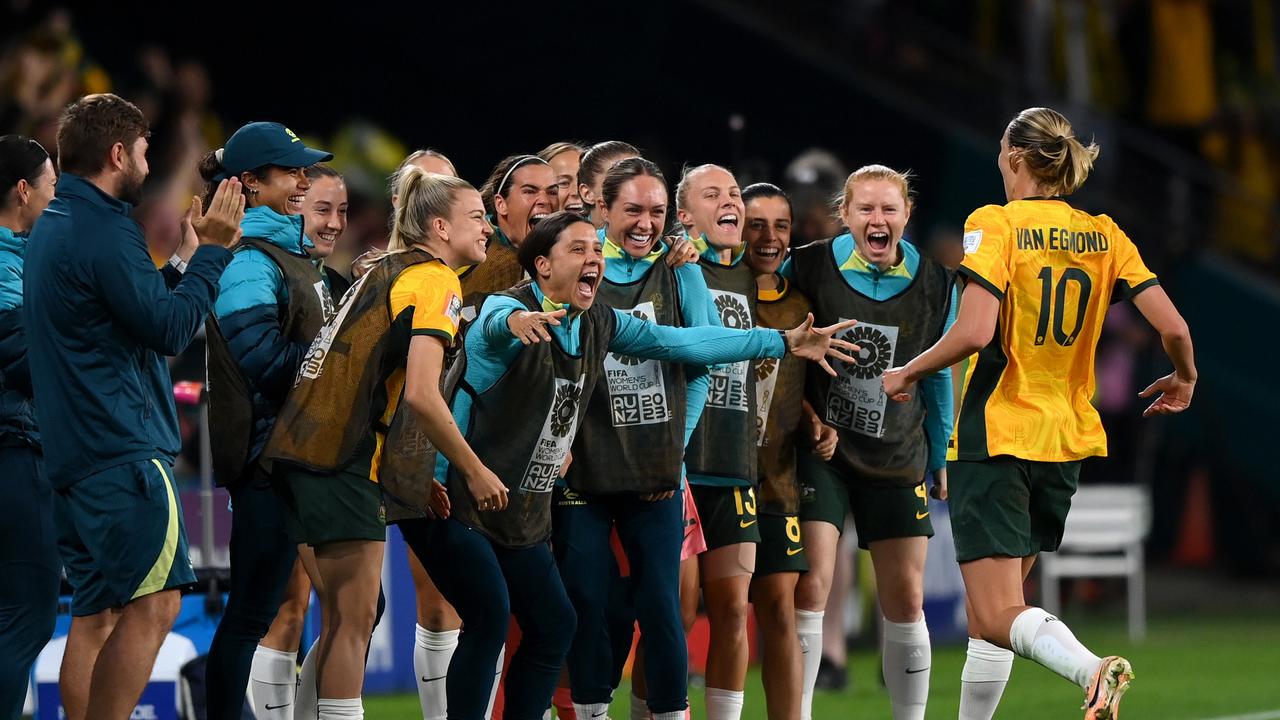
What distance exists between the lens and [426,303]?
206 inches

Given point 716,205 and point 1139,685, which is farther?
point 1139,685

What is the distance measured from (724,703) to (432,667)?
1048 millimetres

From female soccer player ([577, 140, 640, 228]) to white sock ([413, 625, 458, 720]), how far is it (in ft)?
5.38

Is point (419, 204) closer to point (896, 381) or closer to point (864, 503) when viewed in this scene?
point (896, 381)

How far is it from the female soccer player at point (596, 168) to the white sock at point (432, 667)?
1.64 meters

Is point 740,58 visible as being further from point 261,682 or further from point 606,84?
point 261,682

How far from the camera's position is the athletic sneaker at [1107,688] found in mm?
5035

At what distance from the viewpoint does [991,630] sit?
18.2 feet

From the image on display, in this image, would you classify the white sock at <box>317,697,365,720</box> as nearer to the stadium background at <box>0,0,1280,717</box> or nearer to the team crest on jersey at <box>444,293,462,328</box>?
the team crest on jersey at <box>444,293,462,328</box>

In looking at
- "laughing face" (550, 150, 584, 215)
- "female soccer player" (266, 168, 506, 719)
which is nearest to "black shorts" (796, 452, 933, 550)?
"laughing face" (550, 150, 584, 215)

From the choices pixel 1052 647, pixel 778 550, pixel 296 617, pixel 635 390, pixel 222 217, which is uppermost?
pixel 222 217

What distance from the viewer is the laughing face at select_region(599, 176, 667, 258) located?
6.04 meters

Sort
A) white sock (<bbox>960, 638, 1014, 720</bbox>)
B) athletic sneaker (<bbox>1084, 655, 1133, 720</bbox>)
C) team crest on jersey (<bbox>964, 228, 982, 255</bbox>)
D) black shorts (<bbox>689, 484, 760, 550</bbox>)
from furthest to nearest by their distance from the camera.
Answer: black shorts (<bbox>689, 484, 760, 550</bbox>), white sock (<bbox>960, 638, 1014, 720</bbox>), team crest on jersey (<bbox>964, 228, 982, 255</bbox>), athletic sneaker (<bbox>1084, 655, 1133, 720</bbox>)

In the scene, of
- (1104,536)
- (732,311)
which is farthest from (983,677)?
(1104,536)
